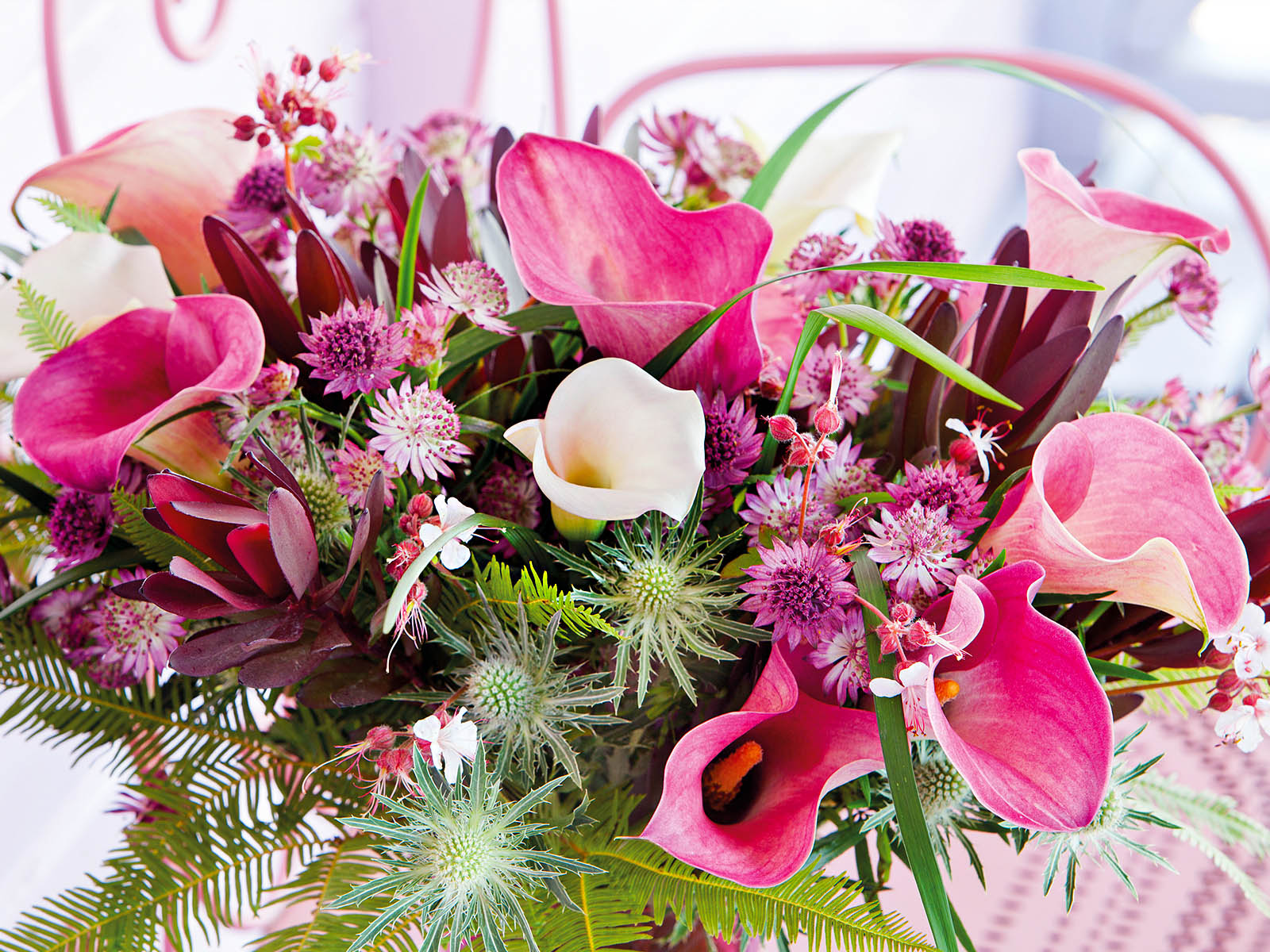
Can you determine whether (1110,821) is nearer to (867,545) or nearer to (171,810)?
(867,545)

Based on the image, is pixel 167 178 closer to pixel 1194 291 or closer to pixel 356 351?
pixel 356 351

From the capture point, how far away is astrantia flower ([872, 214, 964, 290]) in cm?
35

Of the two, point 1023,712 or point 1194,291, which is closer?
point 1023,712

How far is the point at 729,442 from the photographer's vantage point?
11.6 inches

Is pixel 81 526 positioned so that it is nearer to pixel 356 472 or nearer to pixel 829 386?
pixel 356 472

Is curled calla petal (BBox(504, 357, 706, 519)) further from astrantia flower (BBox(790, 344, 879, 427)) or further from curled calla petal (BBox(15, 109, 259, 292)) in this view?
curled calla petal (BBox(15, 109, 259, 292))

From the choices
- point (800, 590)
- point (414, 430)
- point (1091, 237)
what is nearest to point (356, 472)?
point (414, 430)

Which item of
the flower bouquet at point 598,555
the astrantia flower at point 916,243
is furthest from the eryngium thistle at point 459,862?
the astrantia flower at point 916,243

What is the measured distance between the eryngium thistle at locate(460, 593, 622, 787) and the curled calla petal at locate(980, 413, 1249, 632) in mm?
130

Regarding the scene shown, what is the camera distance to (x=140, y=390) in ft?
1.08

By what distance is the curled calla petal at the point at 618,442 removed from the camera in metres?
0.25

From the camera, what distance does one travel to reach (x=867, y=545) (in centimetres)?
29

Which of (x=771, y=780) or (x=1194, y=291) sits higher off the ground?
(x=1194, y=291)

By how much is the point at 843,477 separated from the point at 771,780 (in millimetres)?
100
